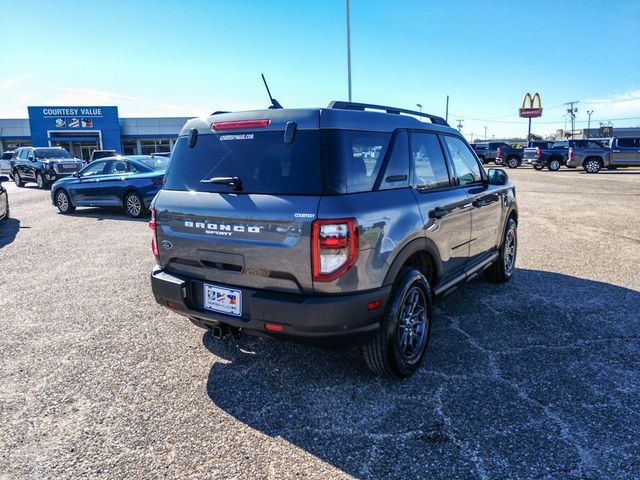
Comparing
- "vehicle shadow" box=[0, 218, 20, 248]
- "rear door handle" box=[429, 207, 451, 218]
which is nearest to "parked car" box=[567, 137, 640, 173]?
"rear door handle" box=[429, 207, 451, 218]

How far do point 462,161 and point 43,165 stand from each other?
20.6 m

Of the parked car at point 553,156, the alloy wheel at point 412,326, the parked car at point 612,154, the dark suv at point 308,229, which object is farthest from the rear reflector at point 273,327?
the parked car at point 553,156

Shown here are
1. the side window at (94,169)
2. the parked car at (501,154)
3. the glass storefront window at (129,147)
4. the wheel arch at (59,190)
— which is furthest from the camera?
the glass storefront window at (129,147)

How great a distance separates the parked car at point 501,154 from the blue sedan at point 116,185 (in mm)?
27956

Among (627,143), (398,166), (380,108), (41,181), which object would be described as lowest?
(41,181)

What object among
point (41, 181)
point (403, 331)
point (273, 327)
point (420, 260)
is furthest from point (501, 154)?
point (273, 327)

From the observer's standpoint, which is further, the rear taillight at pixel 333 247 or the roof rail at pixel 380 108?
the roof rail at pixel 380 108

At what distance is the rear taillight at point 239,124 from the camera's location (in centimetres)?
303

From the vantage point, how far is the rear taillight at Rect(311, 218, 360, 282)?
266cm

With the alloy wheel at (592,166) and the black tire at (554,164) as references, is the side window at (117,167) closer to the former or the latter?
the alloy wheel at (592,166)

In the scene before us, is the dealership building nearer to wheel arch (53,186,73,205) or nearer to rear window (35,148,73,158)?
rear window (35,148,73,158)

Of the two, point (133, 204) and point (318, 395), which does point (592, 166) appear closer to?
point (133, 204)

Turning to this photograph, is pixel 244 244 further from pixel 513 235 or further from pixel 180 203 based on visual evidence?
pixel 513 235

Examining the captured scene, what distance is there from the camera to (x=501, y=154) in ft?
116
